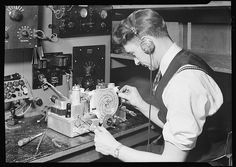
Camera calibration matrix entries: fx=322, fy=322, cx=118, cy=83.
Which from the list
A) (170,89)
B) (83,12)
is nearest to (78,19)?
(83,12)

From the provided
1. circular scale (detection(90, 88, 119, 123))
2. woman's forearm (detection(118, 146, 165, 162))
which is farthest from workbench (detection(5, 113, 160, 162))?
woman's forearm (detection(118, 146, 165, 162))

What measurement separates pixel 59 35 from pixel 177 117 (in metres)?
1.12

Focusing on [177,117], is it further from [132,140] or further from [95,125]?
[132,140]

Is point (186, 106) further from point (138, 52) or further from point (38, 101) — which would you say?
point (38, 101)

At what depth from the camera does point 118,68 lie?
259 cm

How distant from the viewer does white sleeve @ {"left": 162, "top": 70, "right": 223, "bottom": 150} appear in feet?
4.54

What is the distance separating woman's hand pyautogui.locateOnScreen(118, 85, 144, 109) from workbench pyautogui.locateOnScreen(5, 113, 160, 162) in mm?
155

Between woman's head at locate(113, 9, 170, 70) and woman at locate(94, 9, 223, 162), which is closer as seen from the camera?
woman at locate(94, 9, 223, 162)

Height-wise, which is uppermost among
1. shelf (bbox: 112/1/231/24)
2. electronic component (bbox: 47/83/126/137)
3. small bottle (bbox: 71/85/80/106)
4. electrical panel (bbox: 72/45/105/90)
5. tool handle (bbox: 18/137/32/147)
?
shelf (bbox: 112/1/231/24)

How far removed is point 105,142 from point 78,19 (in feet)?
2.98

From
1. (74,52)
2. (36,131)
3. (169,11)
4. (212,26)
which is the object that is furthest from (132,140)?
(212,26)

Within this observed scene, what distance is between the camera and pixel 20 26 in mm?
1754

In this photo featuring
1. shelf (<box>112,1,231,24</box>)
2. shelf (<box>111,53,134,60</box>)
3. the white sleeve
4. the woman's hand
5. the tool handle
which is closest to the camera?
the white sleeve

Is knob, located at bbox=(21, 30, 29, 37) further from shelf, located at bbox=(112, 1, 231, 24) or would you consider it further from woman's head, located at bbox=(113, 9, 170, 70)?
shelf, located at bbox=(112, 1, 231, 24)
